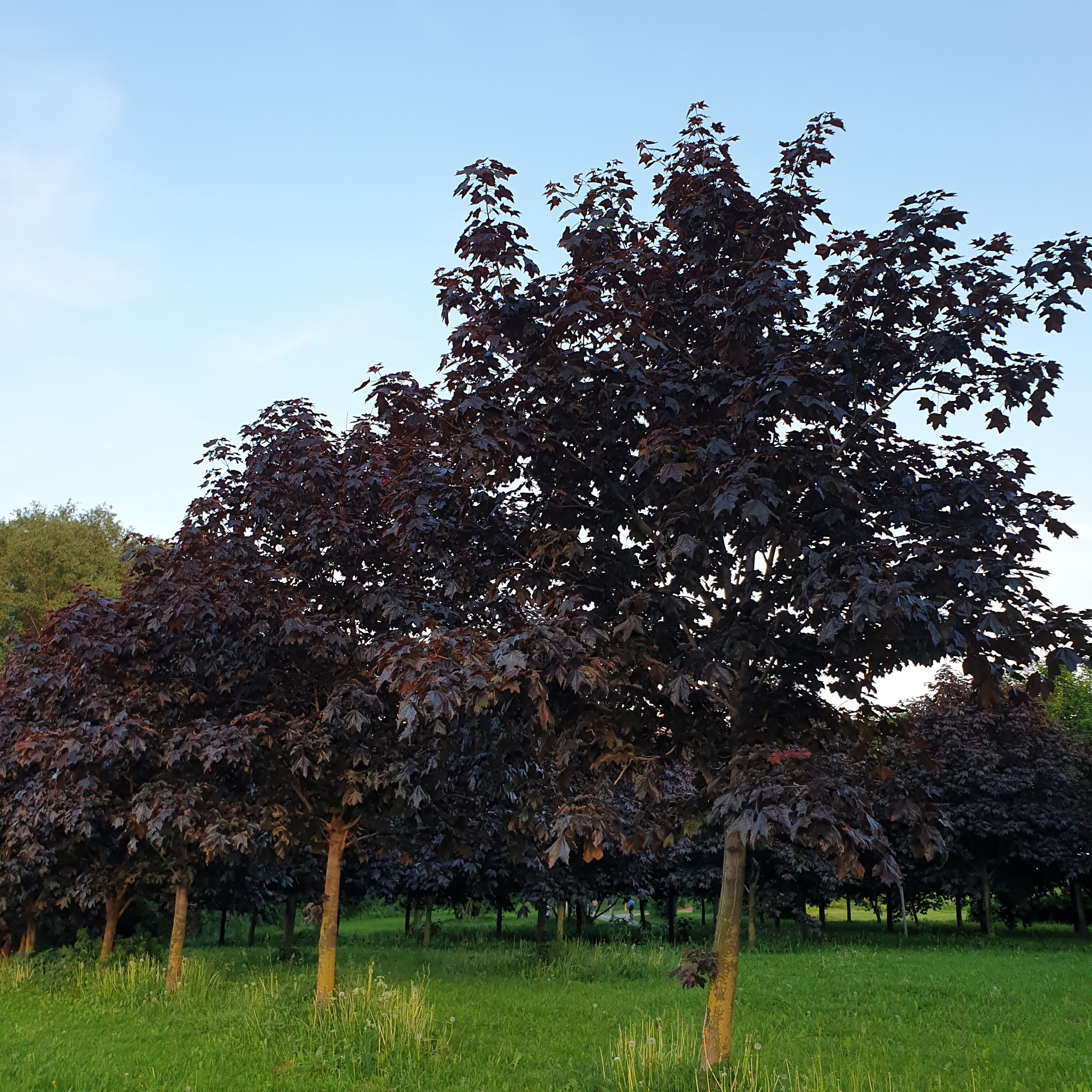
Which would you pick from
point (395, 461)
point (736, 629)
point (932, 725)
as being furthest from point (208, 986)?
point (932, 725)

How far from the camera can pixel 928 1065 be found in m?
9.45

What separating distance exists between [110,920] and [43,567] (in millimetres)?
27235

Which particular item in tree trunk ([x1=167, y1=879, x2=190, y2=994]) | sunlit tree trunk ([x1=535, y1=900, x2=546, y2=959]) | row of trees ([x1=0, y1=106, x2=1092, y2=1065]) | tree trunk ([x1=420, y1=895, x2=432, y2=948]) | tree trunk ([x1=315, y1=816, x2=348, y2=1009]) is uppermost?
row of trees ([x1=0, y1=106, x2=1092, y2=1065])

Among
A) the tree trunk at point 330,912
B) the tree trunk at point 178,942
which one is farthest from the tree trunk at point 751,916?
the tree trunk at point 330,912

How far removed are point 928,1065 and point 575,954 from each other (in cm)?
1068

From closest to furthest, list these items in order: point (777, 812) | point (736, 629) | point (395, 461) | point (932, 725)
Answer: point (777, 812)
point (736, 629)
point (395, 461)
point (932, 725)

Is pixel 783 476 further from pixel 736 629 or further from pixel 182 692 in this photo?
pixel 182 692

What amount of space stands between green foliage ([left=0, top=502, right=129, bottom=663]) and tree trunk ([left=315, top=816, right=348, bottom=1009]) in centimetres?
2945

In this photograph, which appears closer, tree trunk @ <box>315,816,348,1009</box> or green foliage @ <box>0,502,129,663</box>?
tree trunk @ <box>315,816,348,1009</box>

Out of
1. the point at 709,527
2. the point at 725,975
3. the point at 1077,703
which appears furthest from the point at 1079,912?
the point at 709,527

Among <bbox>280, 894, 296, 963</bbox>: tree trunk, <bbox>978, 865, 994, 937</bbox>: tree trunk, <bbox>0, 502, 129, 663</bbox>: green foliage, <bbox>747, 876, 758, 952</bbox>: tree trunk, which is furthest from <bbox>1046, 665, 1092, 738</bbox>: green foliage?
<bbox>0, 502, 129, 663</bbox>: green foliage

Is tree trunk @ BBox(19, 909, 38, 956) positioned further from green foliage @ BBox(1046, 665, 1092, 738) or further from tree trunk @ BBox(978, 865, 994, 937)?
green foliage @ BBox(1046, 665, 1092, 738)

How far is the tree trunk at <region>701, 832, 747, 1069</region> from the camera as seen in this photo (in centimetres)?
674

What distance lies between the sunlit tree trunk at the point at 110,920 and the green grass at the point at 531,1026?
56 cm
